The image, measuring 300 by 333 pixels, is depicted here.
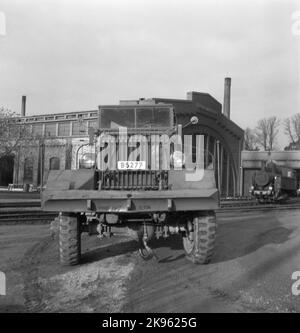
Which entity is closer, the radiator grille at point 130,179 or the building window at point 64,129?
the radiator grille at point 130,179

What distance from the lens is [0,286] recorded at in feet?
21.6

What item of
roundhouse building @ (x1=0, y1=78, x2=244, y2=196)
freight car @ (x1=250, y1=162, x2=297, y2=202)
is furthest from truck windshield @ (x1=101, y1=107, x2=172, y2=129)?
freight car @ (x1=250, y1=162, x2=297, y2=202)

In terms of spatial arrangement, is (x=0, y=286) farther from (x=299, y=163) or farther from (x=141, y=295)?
(x=299, y=163)

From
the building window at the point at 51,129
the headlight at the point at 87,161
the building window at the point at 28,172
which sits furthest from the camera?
the building window at the point at 51,129

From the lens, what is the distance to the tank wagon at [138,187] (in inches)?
290

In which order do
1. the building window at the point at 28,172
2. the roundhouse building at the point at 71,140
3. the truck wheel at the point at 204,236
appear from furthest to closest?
the building window at the point at 28,172, the roundhouse building at the point at 71,140, the truck wheel at the point at 204,236

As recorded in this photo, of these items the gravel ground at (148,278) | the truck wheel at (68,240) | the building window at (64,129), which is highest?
the building window at (64,129)

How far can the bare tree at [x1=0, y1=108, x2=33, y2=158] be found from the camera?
27.2 m

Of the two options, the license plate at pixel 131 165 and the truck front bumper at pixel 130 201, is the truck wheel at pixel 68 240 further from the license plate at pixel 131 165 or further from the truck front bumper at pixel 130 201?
the license plate at pixel 131 165

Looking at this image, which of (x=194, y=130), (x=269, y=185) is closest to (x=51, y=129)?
(x=194, y=130)

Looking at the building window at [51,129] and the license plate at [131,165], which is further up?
the building window at [51,129]

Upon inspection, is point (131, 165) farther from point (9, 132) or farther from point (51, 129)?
point (51, 129)

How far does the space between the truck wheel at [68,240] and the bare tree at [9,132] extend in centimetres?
2034

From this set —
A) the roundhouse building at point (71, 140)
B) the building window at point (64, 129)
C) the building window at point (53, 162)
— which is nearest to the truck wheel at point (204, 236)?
the roundhouse building at point (71, 140)
